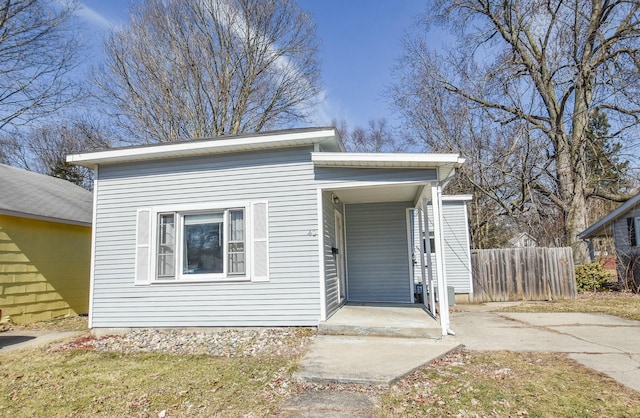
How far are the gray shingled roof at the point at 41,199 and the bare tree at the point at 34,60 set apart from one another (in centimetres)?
364

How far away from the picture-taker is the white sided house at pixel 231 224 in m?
6.59

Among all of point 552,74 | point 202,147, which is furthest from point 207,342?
point 552,74

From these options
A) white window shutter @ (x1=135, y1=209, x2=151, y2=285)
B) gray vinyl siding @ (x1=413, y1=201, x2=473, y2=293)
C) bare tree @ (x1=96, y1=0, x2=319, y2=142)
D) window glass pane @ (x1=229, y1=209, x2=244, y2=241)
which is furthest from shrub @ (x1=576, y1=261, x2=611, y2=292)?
bare tree @ (x1=96, y1=0, x2=319, y2=142)

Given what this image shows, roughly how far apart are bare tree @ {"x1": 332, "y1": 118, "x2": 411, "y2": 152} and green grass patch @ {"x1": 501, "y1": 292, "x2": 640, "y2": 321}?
1634cm

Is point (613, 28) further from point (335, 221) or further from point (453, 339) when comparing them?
point (453, 339)

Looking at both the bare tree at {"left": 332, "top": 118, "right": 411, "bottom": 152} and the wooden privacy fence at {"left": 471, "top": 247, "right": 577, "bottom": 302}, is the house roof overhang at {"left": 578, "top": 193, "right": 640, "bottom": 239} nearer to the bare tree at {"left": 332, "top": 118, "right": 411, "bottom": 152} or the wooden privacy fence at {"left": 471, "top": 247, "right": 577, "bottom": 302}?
the wooden privacy fence at {"left": 471, "top": 247, "right": 577, "bottom": 302}

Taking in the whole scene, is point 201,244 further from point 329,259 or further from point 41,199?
point 41,199

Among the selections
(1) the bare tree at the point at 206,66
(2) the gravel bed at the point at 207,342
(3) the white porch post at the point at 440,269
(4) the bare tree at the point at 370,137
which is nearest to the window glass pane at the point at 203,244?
(2) the gravel bed at the point at 207,342

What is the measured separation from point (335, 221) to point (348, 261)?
151cm

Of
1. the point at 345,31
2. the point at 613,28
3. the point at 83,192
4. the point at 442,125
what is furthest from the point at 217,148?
the point at 613,28

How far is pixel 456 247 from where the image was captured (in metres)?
11.7

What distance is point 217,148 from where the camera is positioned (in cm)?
699

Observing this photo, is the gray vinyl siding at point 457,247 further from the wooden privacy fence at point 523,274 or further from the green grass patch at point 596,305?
the green grass patch at point 596,305

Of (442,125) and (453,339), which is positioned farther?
(442,125)
